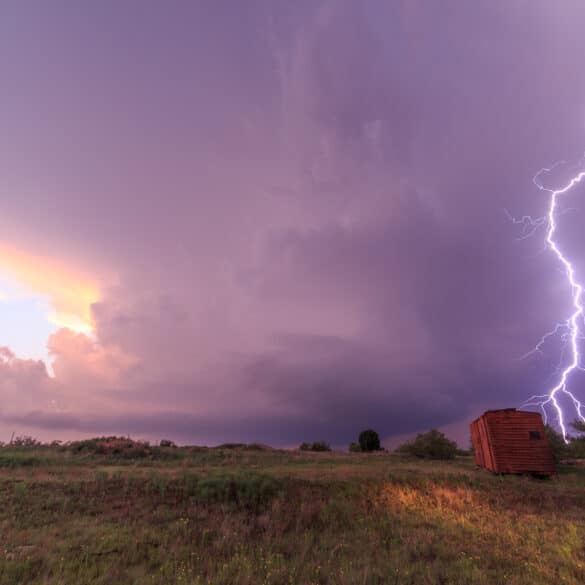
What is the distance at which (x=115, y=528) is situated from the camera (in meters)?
11.8

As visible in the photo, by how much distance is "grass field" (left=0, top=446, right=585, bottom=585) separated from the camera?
859 cm

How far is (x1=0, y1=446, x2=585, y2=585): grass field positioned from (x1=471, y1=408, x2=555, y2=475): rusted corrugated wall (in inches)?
273

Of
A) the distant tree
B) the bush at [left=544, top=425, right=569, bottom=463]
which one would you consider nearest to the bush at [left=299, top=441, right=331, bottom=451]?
the distant tree

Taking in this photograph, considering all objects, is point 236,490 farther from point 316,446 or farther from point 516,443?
point 316,446

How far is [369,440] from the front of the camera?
65.0 metres

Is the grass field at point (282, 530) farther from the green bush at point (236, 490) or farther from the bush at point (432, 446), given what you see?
the bush at point (432, 446)

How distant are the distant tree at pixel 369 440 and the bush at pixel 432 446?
62.0 feet

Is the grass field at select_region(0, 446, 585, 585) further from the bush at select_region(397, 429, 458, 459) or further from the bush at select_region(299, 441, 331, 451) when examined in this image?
the bush at select_region(299, 441, 331, 451)

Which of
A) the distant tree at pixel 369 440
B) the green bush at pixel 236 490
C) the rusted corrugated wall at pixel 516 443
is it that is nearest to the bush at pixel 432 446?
the rusted corrugated wall at pixel 516 443

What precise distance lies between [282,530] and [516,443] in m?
23.6

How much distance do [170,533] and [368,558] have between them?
6.06 meters

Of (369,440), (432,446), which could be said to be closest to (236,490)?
(432,446)

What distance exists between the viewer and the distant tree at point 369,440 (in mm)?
64250

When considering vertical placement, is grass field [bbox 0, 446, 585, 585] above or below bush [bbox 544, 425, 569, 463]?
below
